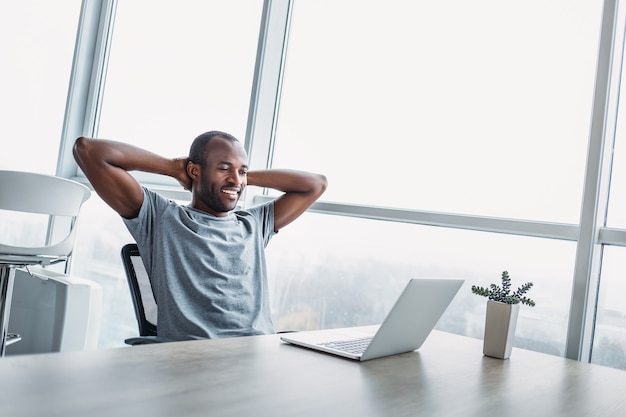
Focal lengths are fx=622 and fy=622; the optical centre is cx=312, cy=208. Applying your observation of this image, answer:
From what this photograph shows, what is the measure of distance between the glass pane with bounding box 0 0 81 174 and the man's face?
238cm

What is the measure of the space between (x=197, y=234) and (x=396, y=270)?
1.00 metres

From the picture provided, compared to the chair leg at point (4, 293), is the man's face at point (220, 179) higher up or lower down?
higher up

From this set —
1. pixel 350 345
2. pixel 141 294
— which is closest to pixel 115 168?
pixel 141 294

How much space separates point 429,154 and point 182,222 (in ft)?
3.85

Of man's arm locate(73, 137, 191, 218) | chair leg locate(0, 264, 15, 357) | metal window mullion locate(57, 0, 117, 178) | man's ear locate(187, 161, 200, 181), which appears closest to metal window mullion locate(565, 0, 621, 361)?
man's ear locate(187, 161, 200, 181)

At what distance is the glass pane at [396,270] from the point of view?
236 cm

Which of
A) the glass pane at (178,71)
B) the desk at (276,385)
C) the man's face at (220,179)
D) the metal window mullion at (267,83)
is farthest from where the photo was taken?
the glass pane at (178,71)

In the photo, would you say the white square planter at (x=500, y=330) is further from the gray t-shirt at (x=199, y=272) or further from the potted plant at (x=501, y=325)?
the gray t-shirt at (x=199, y=272)

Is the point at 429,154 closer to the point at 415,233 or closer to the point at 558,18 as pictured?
the point at 415,233

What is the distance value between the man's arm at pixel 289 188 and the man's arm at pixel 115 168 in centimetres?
48

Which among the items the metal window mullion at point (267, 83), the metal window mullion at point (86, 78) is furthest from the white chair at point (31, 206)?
the metal window mullion at point (86, 78)

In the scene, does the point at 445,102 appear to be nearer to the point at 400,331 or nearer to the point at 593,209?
the point at 593,209

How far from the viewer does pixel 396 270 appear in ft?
9.02

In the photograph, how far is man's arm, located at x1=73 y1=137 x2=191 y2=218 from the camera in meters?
2.12
